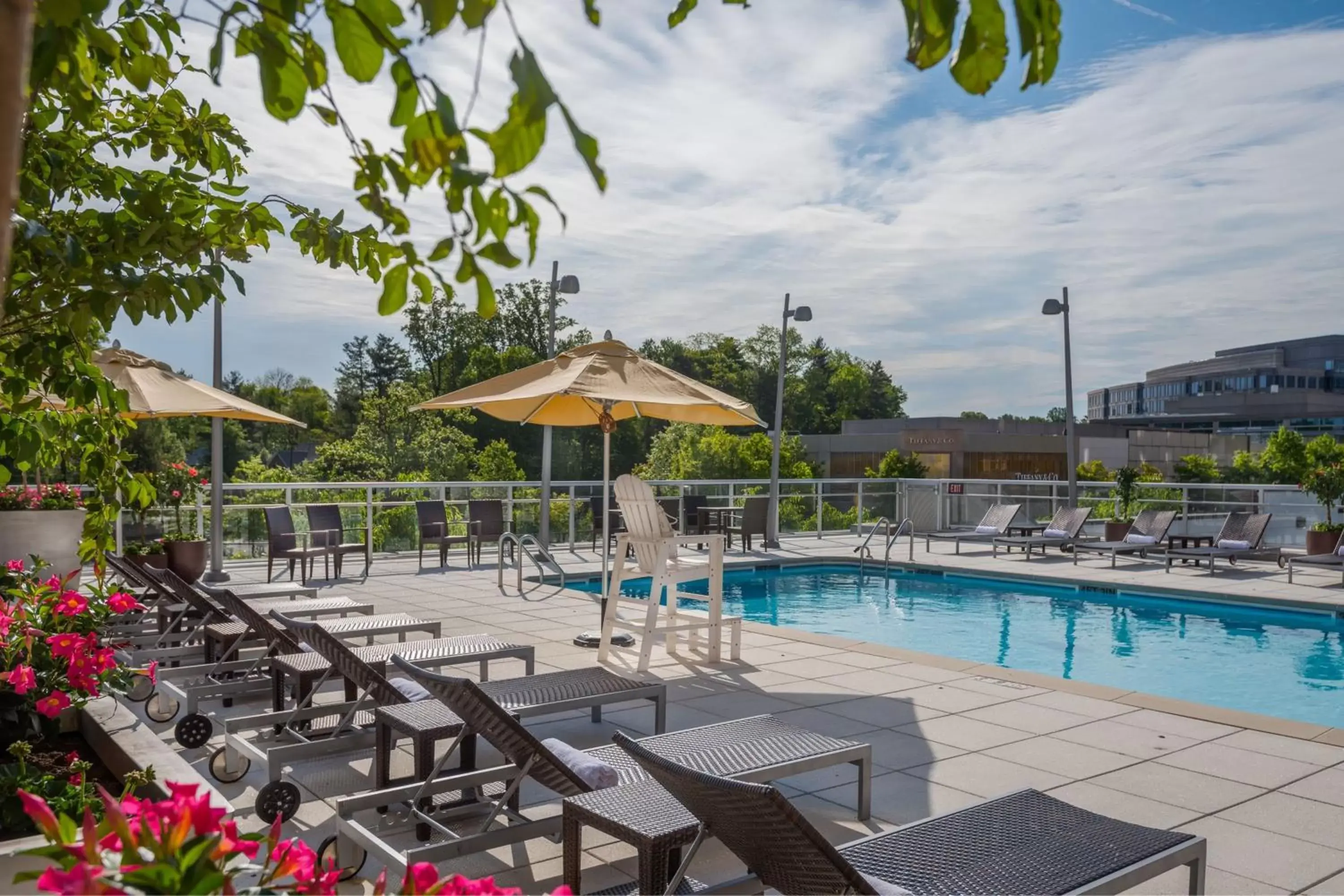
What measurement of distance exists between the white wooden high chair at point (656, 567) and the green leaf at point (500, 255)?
5.80 metres

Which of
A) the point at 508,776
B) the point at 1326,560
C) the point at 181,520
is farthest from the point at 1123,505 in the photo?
the point at 508,776

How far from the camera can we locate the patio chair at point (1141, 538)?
46.3 feet

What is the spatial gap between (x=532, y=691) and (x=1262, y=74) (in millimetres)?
12270

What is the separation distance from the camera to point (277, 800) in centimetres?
390

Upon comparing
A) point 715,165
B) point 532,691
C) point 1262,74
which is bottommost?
point 532,691

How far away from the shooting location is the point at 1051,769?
4734mm

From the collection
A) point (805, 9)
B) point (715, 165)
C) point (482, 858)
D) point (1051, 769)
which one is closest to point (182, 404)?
point (715, 165)

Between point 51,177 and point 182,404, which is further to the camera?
point 182,404

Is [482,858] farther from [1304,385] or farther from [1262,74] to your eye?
[1304,385]

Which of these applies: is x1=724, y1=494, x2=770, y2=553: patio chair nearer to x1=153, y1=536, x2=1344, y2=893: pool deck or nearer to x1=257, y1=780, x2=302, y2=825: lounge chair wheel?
x1=153, y1=536, x2=1344, y2=893: pool deck

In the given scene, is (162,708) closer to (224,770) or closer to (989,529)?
(224,770)

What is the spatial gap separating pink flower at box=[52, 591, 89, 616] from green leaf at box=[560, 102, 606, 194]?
12.2ft

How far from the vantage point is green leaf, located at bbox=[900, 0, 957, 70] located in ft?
3.57

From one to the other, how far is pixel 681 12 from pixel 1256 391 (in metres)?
87.6
